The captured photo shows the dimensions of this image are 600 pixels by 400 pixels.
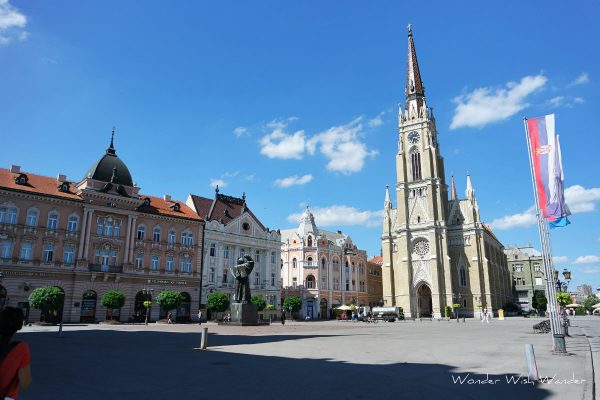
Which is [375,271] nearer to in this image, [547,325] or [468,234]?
[468,234]

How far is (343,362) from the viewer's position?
1376cm

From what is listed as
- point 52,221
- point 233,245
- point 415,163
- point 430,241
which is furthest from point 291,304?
point 415,163

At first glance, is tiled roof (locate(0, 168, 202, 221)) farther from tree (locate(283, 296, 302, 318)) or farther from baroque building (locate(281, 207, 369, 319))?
baroque building (locate(281, 207, 369, 319))

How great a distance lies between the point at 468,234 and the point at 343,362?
71746 mm

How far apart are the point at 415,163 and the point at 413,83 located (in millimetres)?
18671

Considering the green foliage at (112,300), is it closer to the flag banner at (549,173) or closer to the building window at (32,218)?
the building window at (32,218)

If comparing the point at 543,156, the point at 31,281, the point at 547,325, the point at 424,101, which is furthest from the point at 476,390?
the point at 424,101

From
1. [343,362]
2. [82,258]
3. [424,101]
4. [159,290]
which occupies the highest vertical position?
[424,101]

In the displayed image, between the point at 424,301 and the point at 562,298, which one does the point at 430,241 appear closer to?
the point at 424,301

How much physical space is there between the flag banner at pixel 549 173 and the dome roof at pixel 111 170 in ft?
147

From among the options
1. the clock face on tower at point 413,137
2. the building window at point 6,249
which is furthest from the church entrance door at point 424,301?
the building window at point 6,249

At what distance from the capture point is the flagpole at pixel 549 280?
15719 millimetres

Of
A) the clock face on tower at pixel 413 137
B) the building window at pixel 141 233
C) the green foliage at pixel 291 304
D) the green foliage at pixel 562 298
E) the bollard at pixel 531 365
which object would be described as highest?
the clock face on tower at pixel 413 137

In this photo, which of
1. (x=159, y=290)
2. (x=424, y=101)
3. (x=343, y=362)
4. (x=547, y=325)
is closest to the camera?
(x=343, y=362)
